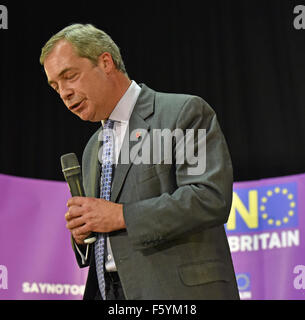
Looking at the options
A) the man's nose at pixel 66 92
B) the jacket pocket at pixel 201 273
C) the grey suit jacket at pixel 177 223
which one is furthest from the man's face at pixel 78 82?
the jacket pocket at pixel 201 273

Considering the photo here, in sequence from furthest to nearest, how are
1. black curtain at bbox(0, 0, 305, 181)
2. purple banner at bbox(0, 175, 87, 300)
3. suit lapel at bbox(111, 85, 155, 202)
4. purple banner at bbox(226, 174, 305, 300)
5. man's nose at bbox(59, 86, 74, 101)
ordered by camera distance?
black curtain at bbox(0, 0, 305, 181), purple banner at bbox(0, 175, 87, 300), purple banner at bbox(226, 174, 305, 300), man's nose at bbox(59, 86, 74, 101), suit lapel at bbox(111, 85, 155, 202)

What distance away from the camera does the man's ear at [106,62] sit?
6.36 feet

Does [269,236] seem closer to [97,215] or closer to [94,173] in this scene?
[94,173]

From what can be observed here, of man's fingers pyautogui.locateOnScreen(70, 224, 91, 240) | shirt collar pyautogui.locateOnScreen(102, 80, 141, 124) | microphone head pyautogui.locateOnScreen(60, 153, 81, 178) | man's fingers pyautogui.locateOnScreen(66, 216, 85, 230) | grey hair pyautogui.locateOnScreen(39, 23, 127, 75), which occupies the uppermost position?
grey hair pyautogui.locateOnScreen(39, 23, 127, 75)

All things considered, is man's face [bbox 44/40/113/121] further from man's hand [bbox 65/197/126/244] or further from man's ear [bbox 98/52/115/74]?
man's hand [bbox 65/197/126/244]

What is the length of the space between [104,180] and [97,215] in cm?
23

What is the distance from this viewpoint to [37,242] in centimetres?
415

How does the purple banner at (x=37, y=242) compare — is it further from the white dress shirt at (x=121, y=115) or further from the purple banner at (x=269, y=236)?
the white dress shirt at (x=121, y=115)

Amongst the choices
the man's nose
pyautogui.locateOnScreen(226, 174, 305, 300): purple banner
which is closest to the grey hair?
the man's nose

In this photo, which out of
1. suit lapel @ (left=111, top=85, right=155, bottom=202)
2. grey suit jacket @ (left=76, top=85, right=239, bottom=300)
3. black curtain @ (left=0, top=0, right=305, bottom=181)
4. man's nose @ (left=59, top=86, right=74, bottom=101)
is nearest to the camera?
grey suit jacket @ (left=76, top=85, right=239, bottom=300)

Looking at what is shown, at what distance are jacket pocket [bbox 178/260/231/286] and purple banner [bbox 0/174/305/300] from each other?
2202 mm

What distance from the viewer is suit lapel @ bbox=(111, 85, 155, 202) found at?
1.72 m

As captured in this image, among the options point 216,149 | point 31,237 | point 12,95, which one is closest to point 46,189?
point 31,237

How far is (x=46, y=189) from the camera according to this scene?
4.21 meters
